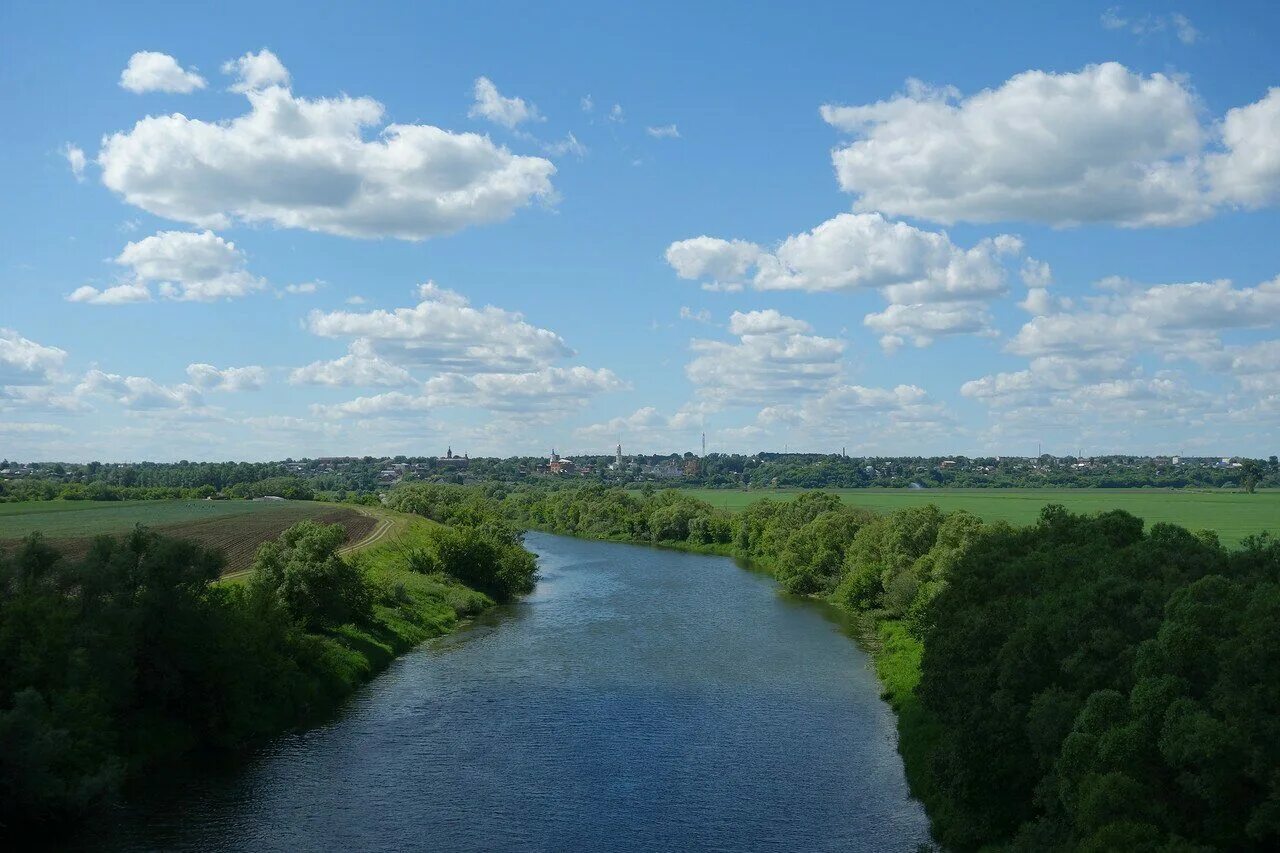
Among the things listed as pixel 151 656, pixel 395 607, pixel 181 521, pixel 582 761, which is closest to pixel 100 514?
pixel 181 521

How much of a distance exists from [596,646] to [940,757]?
32013 millimetres

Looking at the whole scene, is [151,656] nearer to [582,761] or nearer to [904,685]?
[582,761]

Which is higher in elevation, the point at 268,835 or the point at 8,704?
the point at 8,704

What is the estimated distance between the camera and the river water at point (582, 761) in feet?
105

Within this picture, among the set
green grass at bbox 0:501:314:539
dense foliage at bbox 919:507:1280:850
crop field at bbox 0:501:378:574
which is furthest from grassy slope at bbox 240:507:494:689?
dense foliage at bbox 919:507:1280:850

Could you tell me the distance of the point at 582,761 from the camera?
3928 cm

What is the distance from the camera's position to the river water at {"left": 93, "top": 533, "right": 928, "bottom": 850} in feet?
105

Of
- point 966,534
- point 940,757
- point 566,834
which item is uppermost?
point 966,534

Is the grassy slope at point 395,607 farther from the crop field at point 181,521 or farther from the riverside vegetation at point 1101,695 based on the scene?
the riverside vegetation at point 1101,695

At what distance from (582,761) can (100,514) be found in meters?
93.4

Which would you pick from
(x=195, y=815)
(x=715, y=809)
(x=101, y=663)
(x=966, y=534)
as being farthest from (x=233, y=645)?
(x=966, y=534)

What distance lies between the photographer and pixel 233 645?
134ft

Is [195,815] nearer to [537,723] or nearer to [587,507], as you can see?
[537,723]

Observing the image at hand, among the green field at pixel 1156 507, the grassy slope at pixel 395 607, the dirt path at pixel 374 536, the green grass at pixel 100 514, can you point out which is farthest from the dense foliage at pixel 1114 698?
the green grass at pixel 100 514
